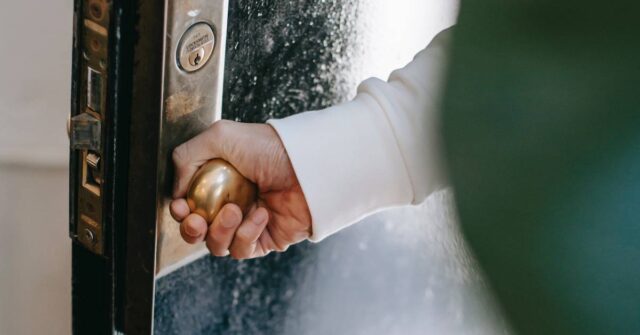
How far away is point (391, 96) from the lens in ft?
2.68

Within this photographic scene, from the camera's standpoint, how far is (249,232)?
0.86 metres

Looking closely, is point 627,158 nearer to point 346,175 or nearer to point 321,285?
point 346,175

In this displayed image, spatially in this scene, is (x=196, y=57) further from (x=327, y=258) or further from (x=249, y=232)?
(x=327, y=258)

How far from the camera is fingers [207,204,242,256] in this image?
823 mm

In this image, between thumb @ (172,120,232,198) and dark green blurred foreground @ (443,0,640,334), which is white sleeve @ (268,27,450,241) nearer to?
thumb @ (172,120,232,198)

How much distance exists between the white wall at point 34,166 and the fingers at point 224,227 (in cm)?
30

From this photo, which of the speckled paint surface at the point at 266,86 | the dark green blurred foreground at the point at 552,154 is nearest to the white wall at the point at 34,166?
the speckled paint surface at the point at 266,86

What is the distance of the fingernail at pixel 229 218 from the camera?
822 mm

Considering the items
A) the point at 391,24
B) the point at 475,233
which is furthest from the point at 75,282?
the point at 475,233

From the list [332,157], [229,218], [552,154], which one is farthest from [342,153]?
[552,154]

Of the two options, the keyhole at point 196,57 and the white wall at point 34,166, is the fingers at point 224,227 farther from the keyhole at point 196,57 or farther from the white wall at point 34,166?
the white wall at point 34,166

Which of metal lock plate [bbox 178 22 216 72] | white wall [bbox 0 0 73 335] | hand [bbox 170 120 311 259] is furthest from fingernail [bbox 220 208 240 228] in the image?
white wall [bbox 0 0 73 335]

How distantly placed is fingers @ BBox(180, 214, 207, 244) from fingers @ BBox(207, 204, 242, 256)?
11 mm

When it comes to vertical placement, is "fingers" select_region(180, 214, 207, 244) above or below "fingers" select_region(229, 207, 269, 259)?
above
